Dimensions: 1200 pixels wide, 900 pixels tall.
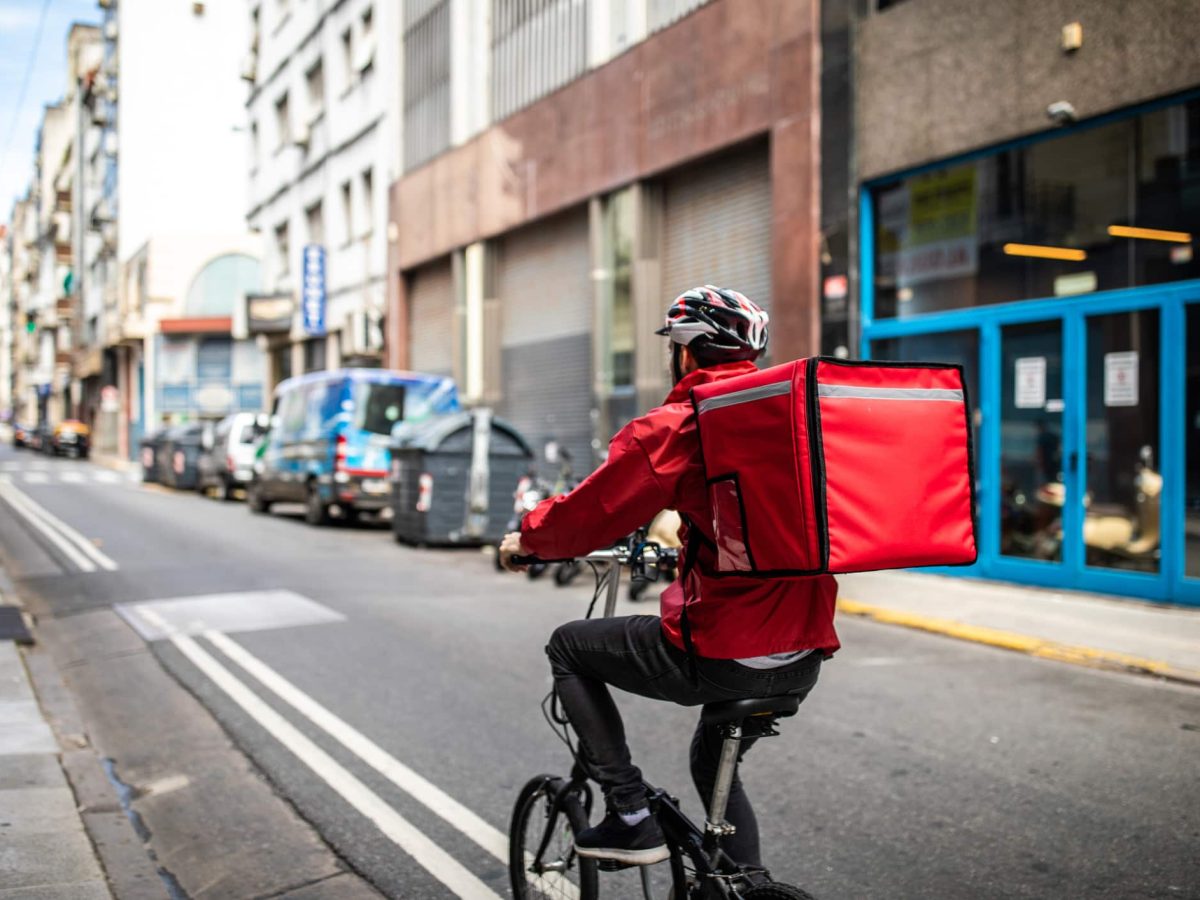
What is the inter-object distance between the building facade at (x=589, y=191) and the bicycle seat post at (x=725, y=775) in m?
11.0

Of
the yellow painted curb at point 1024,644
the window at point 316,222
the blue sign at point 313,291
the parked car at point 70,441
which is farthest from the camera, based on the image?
the parked car at point 70,441

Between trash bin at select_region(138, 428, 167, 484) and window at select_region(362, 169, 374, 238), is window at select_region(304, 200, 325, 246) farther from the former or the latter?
trash bin at select_region(138, 428, 167, 484)

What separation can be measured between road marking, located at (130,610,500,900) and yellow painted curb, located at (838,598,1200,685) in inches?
203

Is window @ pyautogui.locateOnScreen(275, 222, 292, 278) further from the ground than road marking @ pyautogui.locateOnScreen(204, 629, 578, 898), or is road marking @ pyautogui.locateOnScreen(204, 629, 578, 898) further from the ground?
window @ pyautogui.locateOnScreen(275, 222, 292, 278)

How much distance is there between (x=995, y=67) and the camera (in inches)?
446

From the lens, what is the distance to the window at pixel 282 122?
111 ft

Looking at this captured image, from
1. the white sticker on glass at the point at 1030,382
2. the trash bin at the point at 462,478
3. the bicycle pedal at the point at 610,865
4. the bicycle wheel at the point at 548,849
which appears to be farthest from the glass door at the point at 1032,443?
the bicycle pedal at the point at 610,865

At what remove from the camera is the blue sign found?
1180 inches

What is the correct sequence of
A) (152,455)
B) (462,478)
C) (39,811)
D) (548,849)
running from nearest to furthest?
(548,849)
(39,811)
(462,478)
(152,455)

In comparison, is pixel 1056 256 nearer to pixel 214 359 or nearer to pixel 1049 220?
pixel 1049 220

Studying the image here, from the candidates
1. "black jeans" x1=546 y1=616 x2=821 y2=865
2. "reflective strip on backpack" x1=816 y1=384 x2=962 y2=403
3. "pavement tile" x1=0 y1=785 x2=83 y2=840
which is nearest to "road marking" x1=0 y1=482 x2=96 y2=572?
"pavement tile" x1=0 y1=785 x2=83 y2=840

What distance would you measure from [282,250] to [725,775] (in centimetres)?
3453

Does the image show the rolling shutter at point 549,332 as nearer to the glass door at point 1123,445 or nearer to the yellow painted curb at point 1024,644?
the yellow painted curb at point 1024,644

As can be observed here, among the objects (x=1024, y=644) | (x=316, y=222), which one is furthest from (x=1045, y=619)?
(x=316, y=222)
